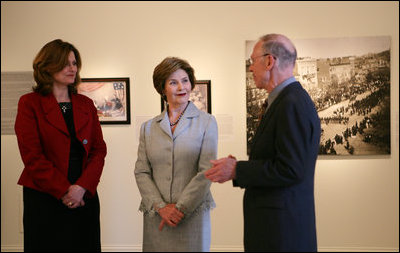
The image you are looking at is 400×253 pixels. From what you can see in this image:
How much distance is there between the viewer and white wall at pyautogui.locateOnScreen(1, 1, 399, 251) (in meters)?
5.01

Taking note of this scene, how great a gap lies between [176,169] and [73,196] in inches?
25.8

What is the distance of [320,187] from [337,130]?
0.70 meters

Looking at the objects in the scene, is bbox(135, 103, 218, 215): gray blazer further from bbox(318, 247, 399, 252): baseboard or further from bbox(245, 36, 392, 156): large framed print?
bbox(318, 247, 399, 252): baseboard

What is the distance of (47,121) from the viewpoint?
2.65m

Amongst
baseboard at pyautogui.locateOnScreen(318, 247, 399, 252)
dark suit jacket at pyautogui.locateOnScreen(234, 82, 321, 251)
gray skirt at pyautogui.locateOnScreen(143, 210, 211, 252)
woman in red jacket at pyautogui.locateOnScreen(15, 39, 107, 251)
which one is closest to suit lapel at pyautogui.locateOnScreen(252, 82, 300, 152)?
dark suit jacket at pyautogui.locateOnScreen(234, 82, 321, 251)

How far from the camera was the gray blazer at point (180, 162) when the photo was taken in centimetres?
252

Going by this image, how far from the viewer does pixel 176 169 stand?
2.56 m

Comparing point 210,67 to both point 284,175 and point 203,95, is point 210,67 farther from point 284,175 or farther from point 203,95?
point 284,175

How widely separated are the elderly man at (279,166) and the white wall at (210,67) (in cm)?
283

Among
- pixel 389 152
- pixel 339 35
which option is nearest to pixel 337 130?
pixel 389 152

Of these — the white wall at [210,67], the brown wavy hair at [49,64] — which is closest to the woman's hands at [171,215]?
the brown wavy hair at [49,64]

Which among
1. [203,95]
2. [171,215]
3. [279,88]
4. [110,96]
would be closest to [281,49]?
[279,88]

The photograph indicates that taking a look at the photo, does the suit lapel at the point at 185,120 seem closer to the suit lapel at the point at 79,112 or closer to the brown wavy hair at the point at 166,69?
the brown wavy hair at the point at 166,69

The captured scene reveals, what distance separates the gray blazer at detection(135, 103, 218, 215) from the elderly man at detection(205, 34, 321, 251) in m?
0.31
